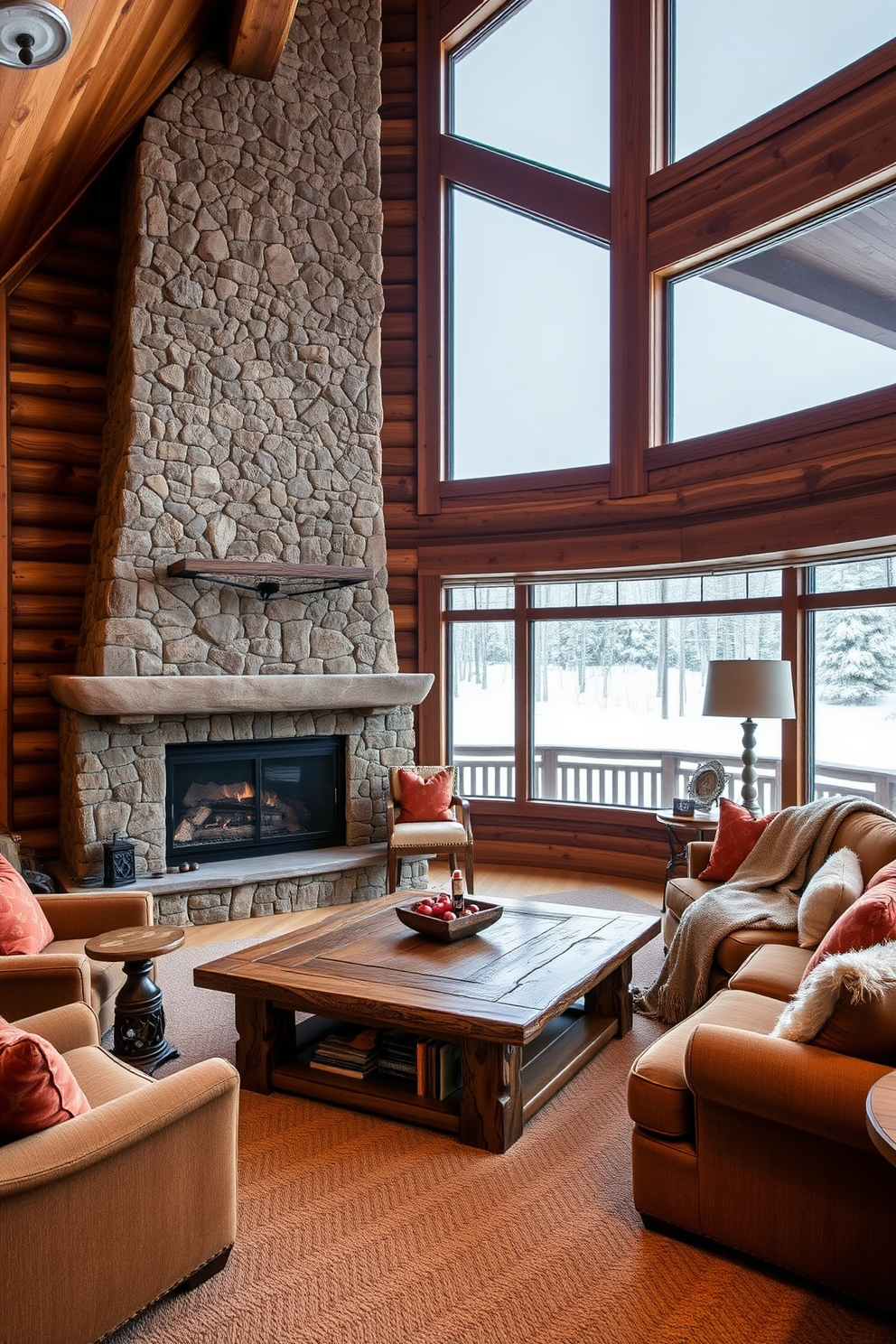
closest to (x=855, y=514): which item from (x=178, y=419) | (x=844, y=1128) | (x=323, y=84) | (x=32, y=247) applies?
(x=844, y=1128)

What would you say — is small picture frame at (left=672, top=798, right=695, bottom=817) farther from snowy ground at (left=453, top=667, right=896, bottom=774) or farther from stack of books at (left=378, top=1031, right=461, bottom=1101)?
stack of books at (left=378, top=1031, right=461, bottom=1101)

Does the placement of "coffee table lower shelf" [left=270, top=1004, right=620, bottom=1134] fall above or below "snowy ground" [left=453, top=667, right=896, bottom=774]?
below

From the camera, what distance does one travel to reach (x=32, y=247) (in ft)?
18.8

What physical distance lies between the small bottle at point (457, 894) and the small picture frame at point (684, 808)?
1.89 m

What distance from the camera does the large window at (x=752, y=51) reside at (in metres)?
4.75

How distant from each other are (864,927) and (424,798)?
369cm

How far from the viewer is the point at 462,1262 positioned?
90.3 inches

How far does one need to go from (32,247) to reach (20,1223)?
19.0ft

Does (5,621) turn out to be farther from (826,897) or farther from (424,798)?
(826,897)

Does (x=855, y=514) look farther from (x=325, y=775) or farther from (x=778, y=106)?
(x=325, y=775)

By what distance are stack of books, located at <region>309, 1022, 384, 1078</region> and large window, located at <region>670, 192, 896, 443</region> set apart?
4088 millimetres

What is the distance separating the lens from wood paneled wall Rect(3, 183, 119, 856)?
5.96m

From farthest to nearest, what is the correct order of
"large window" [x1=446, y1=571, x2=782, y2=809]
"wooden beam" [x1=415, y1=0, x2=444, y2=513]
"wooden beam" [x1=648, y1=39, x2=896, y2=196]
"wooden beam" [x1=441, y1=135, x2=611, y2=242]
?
"wooden beam" [x1=415, y1=0, x2=444, y2=513], "wooden beam" [x1=441, y1=135, x2=611, y2=242], "large window" [x1=446, y1=571, x2=782, y2=809], "wooden beam" [x1=648, y1=39, x2=896, y2=196]

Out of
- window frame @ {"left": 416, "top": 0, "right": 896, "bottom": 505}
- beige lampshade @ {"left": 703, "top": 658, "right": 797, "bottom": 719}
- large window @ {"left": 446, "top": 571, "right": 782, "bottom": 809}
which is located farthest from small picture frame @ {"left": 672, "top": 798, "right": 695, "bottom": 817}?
window frame @ {"left": 416, "top": 0, "right": 896, "bottom": 505}
